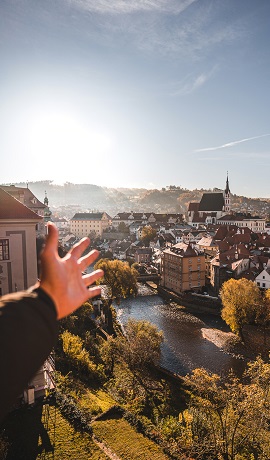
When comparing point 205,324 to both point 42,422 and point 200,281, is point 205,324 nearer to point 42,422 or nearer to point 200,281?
point 200,281

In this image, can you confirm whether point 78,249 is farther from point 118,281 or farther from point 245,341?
point 118,281

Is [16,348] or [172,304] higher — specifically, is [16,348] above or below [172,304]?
above

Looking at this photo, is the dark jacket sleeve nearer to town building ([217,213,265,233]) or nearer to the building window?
the building window

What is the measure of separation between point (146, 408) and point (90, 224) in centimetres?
7405

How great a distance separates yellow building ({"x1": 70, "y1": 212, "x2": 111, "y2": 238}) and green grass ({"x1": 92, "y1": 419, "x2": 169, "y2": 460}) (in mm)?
72475

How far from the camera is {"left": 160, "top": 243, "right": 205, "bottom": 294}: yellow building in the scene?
3728 cm

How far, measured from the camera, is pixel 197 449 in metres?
11.3

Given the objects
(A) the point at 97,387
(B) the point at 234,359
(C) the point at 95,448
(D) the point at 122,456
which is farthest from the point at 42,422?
(B) the point at 234,359

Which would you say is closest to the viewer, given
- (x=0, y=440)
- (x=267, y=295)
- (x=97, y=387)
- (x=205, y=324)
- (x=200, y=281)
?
(x=0, y=440)

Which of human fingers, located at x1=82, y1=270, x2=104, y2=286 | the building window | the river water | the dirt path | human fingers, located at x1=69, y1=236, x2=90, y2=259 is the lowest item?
the river water

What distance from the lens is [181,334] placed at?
26984mm

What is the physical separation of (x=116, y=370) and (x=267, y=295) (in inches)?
549

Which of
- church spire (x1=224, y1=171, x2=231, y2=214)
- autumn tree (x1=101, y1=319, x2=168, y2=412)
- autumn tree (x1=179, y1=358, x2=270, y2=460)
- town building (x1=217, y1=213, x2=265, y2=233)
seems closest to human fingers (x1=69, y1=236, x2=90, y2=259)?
autumn tree (x1=179, y1=358, x2=270, y2=460)

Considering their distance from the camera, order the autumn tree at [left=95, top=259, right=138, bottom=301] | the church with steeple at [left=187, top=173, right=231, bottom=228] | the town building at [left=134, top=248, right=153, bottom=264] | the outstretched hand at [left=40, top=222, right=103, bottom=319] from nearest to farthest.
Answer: the outstretched hand at [left=40, top=222, right=103, bottom=319]
the autumn tree at [left=95, top=259, right=138, bottom=301]
the town building at [left=134, top=248, right=153, bottom=264]
the church with steeple at [left=187, top=173, right=231, bottom=228]
